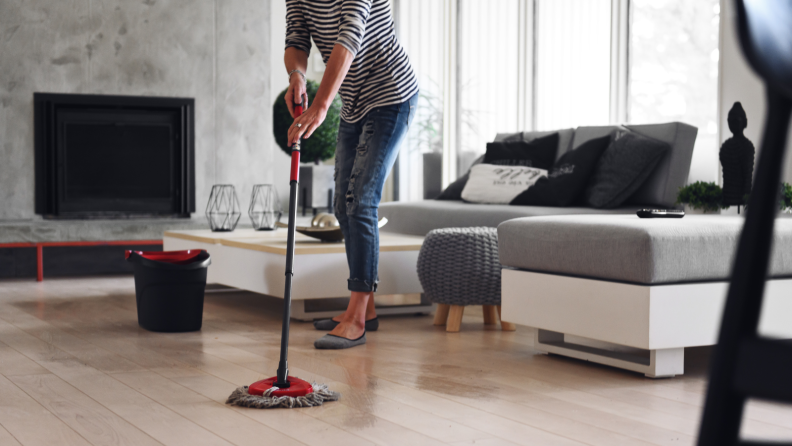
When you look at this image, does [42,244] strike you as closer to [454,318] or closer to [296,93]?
[454,318]

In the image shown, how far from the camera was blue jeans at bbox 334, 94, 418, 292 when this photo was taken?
264cm

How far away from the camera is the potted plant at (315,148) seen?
710 cm

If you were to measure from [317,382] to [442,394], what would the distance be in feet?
1.05

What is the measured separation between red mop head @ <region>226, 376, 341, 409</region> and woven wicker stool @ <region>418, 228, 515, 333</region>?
108 cm

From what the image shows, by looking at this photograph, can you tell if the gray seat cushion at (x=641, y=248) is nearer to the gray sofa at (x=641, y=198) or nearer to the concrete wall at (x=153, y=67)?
the gray sofa at (x=641, y=198)

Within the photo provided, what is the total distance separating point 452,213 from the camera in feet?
13.5

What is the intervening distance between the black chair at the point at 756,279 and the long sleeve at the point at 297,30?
7.55ft

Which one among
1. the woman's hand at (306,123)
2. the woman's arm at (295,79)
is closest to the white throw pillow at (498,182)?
the woman's arm at (295,79)

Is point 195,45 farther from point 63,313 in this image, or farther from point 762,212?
point 762,212

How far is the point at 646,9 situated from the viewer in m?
4.73

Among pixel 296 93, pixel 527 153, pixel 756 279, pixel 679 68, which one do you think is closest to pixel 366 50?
pixel 296 93

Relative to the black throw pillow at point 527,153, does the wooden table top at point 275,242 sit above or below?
below

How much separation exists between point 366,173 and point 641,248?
92 cm

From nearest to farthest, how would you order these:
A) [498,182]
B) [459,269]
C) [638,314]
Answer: [638,314] < [459,269] < [498,182]
